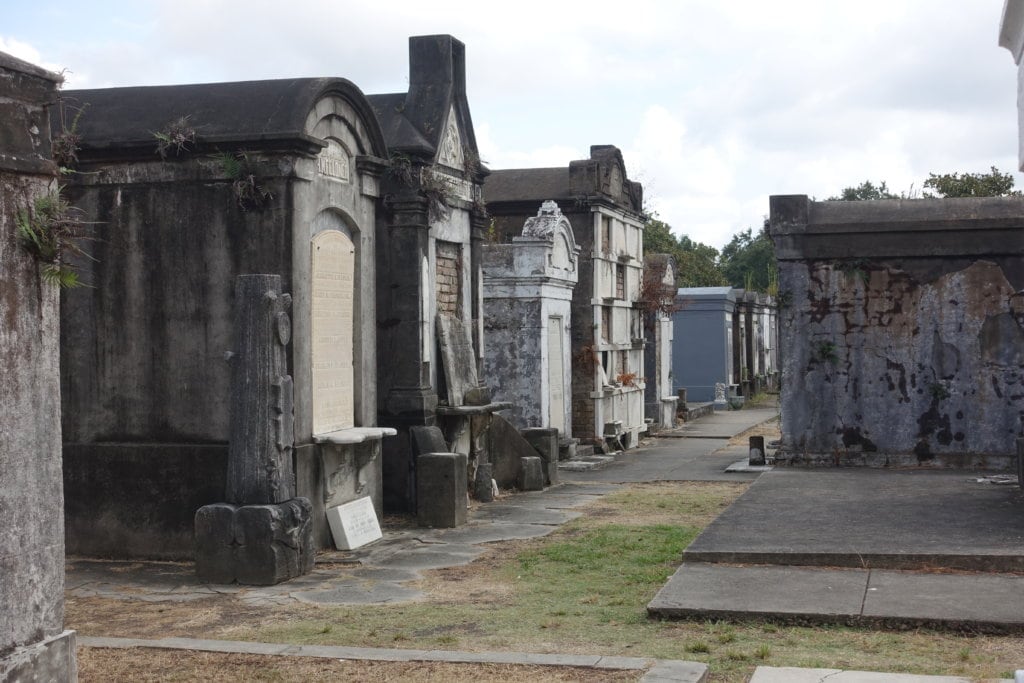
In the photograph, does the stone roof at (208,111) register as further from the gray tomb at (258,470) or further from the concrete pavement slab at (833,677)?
the concrete pavement slab at (833,677)

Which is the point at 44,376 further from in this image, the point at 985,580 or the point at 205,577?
the point at 985,580

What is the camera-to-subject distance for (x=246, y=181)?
931 centimetres

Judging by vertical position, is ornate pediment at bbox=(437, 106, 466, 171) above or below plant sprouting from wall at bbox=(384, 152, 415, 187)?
above


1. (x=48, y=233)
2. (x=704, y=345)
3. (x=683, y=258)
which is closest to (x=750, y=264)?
(x=683, y=258)

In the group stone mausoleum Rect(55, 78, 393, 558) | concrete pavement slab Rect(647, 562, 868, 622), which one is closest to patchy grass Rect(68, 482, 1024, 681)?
concrete pavement slab Rect(647, 562, 868, 622)

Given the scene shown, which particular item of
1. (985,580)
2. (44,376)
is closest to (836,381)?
(985,580)

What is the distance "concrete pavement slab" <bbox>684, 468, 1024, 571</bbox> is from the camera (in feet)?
24.5

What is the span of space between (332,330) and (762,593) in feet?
15.3

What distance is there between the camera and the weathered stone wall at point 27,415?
443cm

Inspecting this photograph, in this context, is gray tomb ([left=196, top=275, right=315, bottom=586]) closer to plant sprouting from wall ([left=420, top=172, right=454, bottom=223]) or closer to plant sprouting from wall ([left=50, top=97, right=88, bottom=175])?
plant sprouting from wall ([left=50, top=97, right=88, bottom=175])

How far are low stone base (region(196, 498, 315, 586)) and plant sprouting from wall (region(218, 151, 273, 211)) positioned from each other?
2.36m

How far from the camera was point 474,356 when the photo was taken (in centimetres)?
1323

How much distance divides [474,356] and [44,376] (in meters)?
8.69

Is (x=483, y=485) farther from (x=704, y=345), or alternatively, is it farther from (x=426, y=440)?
(x=704, y=345)
